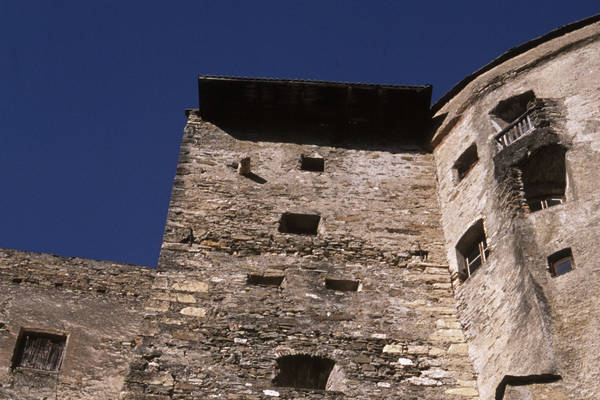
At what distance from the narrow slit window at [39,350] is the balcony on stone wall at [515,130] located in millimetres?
7317

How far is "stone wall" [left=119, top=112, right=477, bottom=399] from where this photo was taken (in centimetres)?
1168

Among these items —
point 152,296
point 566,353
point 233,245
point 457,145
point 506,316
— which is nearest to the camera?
point 566,353

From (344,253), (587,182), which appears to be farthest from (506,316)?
(344,253)

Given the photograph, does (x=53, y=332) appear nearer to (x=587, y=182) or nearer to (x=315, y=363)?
(x=315, y=363)

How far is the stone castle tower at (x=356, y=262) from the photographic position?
11383 millimetres

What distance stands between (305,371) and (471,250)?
3224 mm

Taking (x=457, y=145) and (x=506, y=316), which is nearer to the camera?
(x=506, y=316)

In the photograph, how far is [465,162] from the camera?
1490 centimetres

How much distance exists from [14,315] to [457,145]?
7.65 meters

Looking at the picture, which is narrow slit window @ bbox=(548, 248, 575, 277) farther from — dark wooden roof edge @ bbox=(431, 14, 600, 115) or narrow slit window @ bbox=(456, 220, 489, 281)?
dark wooden roof edge @ bbox=(431, 14, 600, 115)

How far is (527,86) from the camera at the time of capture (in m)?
14.5

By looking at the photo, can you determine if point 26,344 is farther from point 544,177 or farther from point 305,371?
point 544,177

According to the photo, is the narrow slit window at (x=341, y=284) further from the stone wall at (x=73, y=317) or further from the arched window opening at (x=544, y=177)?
the stone wall at (x=73, y=317)

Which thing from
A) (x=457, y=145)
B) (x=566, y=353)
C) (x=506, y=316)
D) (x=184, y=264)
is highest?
(x=457, y=145)
